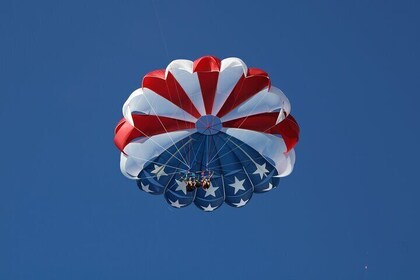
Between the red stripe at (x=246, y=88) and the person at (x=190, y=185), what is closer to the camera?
the red stripe at (x=246, y=88)

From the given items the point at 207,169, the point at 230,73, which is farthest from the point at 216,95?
the point at 207,169

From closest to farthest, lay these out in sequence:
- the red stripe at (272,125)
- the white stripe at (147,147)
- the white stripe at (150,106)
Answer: the white stripe at (150,106)
the red stripe at (272,125)
the white stripe at (147,147)

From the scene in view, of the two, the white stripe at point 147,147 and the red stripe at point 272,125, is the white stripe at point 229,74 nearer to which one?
the red stripe at point 272,125

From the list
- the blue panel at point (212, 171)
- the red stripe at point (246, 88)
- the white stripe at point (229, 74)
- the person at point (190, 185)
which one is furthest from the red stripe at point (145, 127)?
the person at point (190, 185)

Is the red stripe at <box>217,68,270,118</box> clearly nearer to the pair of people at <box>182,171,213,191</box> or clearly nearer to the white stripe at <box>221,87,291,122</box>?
the white stripe at <box>221,87,291,122</box>

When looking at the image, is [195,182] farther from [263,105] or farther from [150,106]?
[263,105]

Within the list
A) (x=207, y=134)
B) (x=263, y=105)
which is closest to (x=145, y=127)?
(x=207, y=134)
